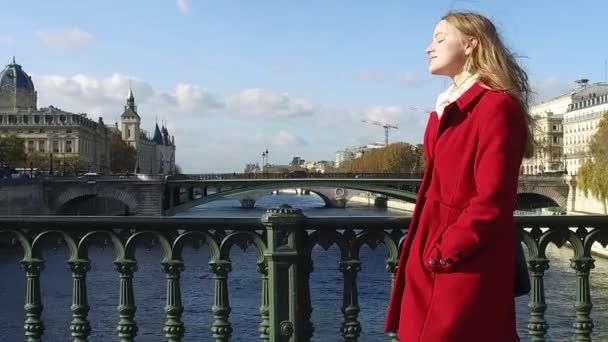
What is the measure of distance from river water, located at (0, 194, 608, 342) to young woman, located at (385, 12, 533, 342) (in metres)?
13.1

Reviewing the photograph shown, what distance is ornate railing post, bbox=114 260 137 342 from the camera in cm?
490

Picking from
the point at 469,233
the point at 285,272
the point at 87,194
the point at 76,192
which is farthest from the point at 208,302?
the point at 87,194

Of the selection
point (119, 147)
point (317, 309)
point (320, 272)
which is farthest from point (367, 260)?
point (119, 147)

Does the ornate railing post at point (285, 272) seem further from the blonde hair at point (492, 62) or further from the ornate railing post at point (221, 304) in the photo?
the blonde hair at point (492, 62)

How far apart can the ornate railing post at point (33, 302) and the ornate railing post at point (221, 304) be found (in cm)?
106

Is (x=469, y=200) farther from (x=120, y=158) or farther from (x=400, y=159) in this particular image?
(x=120, y=158)

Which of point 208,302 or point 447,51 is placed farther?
point 208,302

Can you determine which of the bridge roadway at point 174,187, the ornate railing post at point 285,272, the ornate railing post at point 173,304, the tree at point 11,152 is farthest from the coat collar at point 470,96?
the tree at point 11,152

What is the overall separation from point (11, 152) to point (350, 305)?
7280cm

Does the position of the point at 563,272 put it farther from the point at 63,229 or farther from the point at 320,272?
the point at 63,229

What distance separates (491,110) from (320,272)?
24.0 meters

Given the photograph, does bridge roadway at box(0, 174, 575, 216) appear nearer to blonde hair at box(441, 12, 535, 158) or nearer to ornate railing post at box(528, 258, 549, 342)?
ornate railing post at box(528, 258, 549, 342)

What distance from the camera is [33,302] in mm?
4988

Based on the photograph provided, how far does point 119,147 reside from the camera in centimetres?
12769
